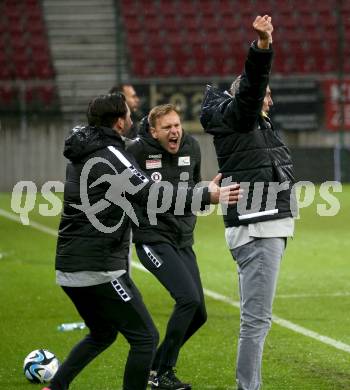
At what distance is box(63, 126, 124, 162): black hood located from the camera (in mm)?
6254

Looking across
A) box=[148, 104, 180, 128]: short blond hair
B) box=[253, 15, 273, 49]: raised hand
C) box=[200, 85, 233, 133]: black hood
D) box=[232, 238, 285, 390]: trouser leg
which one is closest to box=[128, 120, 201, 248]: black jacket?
box=[148, 104, 180, 128]: short blond hair

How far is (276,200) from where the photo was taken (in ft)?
21.0

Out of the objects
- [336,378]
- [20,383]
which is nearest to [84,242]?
[20,383]

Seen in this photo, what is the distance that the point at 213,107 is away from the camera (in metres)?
6.51

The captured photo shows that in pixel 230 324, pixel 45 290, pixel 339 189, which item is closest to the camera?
pixel 230 324

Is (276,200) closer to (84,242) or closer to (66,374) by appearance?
(84,242)

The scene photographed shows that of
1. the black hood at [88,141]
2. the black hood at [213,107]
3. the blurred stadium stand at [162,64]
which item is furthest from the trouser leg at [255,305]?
the blurred stadium stand at [162,64]

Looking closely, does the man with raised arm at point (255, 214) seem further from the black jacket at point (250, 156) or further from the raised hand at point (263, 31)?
the raised hand at point (263, 31)

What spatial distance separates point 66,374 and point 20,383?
1131mm

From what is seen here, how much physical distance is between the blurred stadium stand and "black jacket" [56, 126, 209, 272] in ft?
63.6

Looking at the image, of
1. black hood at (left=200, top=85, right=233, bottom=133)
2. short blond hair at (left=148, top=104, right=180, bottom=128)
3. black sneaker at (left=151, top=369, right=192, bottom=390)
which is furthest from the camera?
short blond hair at (left=148, top=104, right=180, bottom=128)

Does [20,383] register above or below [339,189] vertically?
above

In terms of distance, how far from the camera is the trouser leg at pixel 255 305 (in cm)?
636

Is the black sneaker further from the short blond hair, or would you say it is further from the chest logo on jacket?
the short blond hair
